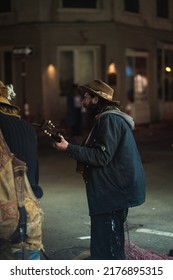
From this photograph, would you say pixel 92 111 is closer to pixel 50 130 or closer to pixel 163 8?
pixel 50 130

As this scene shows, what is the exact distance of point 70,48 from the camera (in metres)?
21.1

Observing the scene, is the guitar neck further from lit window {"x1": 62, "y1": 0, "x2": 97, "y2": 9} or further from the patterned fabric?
lit window {"x1": 62, "y1": 0, "x2": 97, "y2": 9}

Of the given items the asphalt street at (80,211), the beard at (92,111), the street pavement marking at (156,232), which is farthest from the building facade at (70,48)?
the beard at (92,111)

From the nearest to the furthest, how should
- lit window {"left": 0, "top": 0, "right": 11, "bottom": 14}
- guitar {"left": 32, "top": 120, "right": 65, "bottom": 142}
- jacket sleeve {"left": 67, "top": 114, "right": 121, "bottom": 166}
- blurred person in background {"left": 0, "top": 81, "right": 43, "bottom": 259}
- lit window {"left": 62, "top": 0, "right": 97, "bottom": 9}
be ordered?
blurred person in background {"left": 0, "top": 81, "right": 43, "bottom": 259} < guitar {"left": 32, "top": 120, "right": 65, "bottom": 142} < jacket sleeve {"left": 67, "top": 114, "right": 121, "bottom": 166} < lit window {"left": 62, "top": 0, "right": 97, "bottom": 9} < lit window {"left": 0, "top": 0, "right": 11, "bottom": 14}

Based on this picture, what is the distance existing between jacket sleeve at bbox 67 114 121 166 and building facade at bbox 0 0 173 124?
A: 15392 mm

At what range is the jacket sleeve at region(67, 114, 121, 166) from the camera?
4.16 m

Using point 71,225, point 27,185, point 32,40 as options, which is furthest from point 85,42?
point 27,185

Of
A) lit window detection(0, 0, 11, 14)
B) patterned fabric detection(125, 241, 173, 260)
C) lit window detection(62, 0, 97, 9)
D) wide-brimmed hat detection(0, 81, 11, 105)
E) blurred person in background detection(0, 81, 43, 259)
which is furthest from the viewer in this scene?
lit window detection(0, 0, 11, 14)

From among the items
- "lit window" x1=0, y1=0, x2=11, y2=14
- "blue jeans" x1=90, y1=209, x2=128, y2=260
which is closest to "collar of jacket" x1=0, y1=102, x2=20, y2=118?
"blue jeans" x1=90, y1=209, x2=128, y2=260

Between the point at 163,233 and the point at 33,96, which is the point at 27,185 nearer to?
the point at 163,233

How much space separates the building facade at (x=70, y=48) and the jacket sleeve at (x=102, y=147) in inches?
606

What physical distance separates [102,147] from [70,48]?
56.9 feet

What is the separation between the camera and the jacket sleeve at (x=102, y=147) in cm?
416
